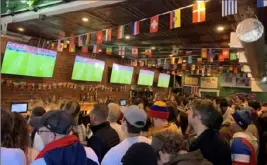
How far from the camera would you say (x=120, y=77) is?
34.2 feet

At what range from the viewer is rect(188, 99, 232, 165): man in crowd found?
2.36 metres

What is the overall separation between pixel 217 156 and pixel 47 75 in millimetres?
5451

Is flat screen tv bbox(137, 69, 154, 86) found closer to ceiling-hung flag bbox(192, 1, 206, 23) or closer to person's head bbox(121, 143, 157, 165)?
ceiling-hung flag bbox(192, 1, 206, 23)

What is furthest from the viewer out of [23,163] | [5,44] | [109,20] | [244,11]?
[5,44]

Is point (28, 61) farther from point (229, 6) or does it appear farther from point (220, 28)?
point (229, 6)

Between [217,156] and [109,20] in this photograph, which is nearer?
[217,156]

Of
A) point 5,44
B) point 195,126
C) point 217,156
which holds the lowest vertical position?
point 217,156

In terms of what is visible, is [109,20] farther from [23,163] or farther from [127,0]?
[23,163]

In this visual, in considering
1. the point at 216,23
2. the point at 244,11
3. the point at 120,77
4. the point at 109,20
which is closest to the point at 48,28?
the point at 109,20

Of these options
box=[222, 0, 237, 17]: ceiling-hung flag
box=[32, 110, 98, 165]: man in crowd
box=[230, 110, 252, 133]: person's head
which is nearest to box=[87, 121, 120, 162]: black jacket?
box=[32, 110, 98, 165]: man in crowd

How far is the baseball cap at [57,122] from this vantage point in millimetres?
1874

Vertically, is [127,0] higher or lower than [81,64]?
higher

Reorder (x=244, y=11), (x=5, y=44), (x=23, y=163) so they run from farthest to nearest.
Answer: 1. (x=5, y=44)
2. (x=244, y=11)
3. (x=23, y=163)

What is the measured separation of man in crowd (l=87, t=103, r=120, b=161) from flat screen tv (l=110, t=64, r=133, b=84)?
6.90 m
